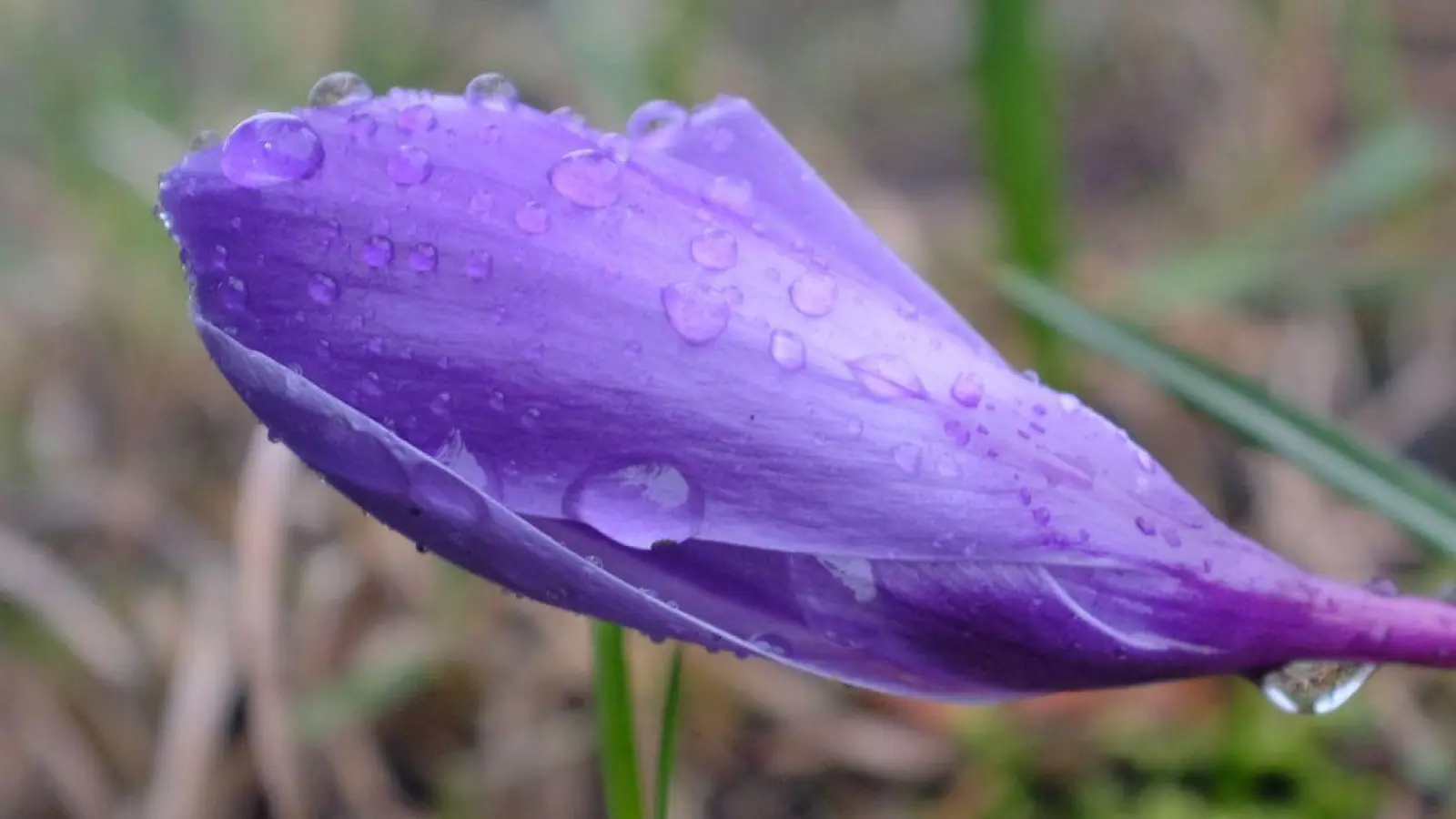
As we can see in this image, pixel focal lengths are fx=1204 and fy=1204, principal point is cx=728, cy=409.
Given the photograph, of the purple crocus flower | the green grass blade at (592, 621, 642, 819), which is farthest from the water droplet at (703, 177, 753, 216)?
the green grass blade at (592, 621, 642, 819)

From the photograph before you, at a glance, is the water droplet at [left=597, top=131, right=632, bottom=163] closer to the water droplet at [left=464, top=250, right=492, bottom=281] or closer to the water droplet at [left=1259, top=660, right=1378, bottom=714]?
the water droplet at [left=464, top=250, right=492, bottom=281]

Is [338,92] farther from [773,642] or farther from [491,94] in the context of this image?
[773,642]

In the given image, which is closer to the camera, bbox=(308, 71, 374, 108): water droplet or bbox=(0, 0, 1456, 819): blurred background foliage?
bbox=(308, 71, 374, 108): water droplet

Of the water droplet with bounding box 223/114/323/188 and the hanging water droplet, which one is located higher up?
the water droplet with bounding box 223/114/323/188

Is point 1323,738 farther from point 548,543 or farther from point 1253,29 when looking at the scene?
point 1253,29

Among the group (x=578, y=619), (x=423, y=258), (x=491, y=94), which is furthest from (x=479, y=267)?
(x=578, y=619)

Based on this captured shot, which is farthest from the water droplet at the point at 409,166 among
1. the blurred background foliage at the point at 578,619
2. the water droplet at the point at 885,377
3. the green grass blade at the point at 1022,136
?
the green grass blade at the point at 1022,136
